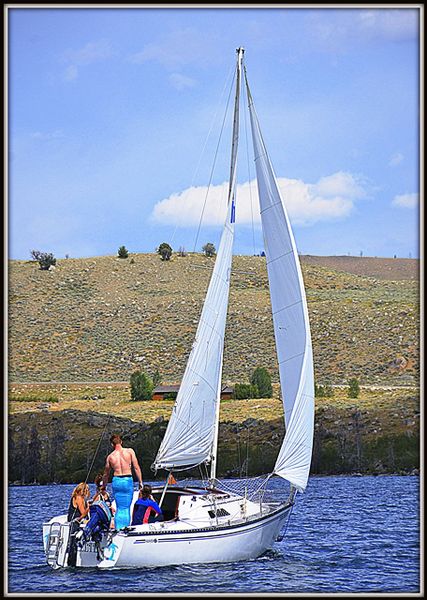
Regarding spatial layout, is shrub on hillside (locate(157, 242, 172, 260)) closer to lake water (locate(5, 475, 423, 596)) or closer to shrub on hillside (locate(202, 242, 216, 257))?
shrub on hillside (locate(202, 242, 216, 257))

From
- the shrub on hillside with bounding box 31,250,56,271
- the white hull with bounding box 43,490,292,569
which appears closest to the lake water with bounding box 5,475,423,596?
the white hull with bounding box 43,490,292,569

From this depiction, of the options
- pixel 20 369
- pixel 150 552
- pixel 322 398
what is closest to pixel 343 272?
pixel 20 369

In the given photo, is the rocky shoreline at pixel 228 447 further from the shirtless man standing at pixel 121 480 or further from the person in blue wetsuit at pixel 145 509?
the shirtless man standing at pixel 121 480

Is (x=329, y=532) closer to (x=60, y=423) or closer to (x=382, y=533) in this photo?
(x=382, y=533)

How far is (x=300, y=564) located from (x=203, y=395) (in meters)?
4.32

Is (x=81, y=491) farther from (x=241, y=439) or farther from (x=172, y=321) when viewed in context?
(x=172, y=321)

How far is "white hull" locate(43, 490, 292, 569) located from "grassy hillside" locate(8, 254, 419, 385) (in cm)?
5802

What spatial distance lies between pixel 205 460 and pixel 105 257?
112897 mm

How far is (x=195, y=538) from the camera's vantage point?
73.7ft

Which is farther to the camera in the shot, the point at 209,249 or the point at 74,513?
the point at 209,249

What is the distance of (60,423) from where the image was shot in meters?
55.8

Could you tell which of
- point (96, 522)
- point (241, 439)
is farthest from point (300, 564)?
point (241, 439)

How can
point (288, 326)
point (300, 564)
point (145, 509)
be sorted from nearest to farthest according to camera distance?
point (145, 509) → point (300, 564) → point (288, 326)

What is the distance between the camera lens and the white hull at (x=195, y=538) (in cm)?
2184
